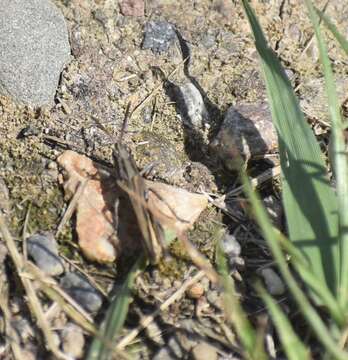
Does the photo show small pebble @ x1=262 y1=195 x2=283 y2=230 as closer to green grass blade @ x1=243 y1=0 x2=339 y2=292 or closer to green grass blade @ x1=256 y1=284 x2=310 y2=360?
green grass blade @ x1=243 y1=0 x2=339 y2=292

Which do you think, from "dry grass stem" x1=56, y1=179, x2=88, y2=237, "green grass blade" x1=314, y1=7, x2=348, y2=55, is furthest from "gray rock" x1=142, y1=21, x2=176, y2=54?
"green grass blade" x1=314, y1=7, x2=348, y2=55

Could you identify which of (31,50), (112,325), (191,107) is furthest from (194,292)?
(31,50)

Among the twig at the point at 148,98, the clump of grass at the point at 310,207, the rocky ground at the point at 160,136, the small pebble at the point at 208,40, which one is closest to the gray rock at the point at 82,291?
the rocky ground at the point at 160,136

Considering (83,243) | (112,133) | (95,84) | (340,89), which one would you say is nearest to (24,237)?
(83,243)

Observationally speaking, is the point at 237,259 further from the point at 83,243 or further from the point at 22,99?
the point at 22,99

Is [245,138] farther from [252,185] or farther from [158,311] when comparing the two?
[158,311]

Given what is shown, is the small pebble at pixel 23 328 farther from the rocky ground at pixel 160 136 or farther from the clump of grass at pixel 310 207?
the clump of grass at pixel 310 207
